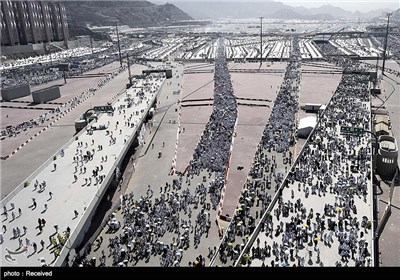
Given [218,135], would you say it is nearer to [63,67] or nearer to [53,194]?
[53,194]

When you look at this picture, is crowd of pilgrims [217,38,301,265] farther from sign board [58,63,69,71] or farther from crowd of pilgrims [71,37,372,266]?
sign board [58,63,69,71]

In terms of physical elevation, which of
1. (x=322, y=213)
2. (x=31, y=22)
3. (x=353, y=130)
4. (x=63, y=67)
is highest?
(x=31, y=22)

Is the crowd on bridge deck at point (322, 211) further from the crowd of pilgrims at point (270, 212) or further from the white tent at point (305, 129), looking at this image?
the white tent at point (305, 129)

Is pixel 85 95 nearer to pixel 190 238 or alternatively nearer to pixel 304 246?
pixel 190 238

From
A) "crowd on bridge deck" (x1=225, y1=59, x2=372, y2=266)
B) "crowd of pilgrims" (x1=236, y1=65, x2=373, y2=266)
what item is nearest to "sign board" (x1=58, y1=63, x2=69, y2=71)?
"crowd on bridge deck" (x1=225, y1=59, x2=372, y2=266)

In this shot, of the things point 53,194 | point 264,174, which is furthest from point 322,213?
point 53,194

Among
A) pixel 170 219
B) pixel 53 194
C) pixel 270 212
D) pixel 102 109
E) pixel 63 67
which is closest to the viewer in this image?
pixel 270 212

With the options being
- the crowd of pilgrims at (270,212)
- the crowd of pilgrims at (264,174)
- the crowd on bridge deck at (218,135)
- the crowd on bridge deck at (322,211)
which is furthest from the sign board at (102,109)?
the crowd on bridge deck at (322,211)

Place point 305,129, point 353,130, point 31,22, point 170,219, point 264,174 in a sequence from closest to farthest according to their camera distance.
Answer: point 170,219, point 353,130, point 264,174, point 305,129, point 31,22
